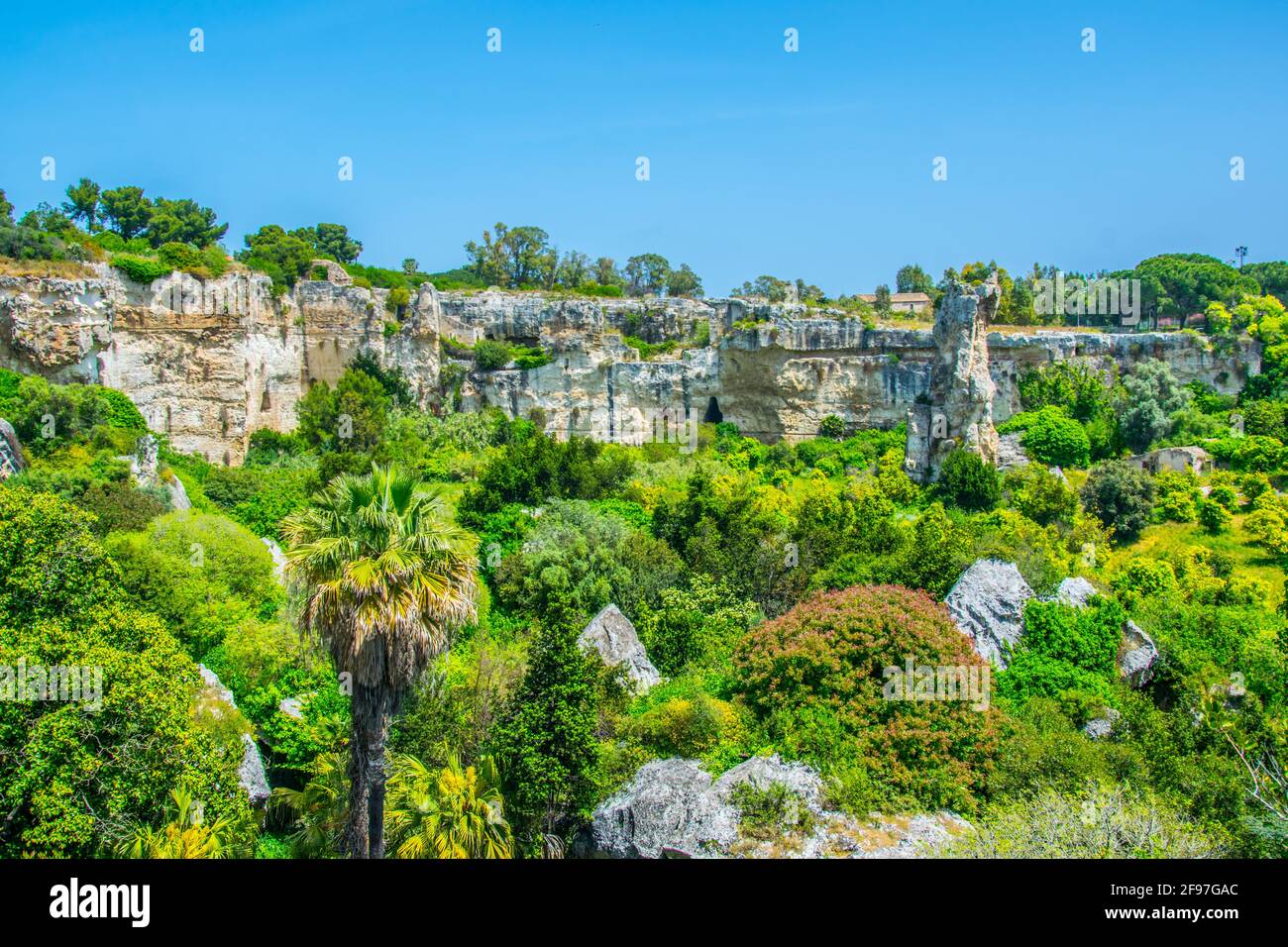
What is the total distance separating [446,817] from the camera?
12.6 meters

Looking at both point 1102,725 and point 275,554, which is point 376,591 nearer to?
point 1102,725

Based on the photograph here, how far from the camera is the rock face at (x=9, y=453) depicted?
25156 mm

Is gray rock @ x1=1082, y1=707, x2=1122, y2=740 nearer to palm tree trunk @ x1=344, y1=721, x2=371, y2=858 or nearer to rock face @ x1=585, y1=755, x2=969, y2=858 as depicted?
rock face @ x1=585, y1=755, x2=969, y2=858

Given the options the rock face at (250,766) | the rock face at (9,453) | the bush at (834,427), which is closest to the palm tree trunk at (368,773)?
the rock face at (250,766)

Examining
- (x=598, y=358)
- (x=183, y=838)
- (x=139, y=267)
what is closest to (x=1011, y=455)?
(x=598, y=358)

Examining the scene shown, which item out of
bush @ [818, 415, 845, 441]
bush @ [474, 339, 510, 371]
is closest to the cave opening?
bush @ [818, 415, 845, 441]

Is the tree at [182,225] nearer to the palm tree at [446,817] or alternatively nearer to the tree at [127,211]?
the tree at [127,211]

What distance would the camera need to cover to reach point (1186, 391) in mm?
38594

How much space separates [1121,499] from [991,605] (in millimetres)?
11822

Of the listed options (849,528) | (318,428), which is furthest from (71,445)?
(849,528)

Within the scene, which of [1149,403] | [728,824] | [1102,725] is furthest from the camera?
[1149,403]

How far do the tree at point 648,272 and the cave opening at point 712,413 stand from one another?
2441 cm

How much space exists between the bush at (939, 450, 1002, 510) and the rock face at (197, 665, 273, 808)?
23458 millimetres
